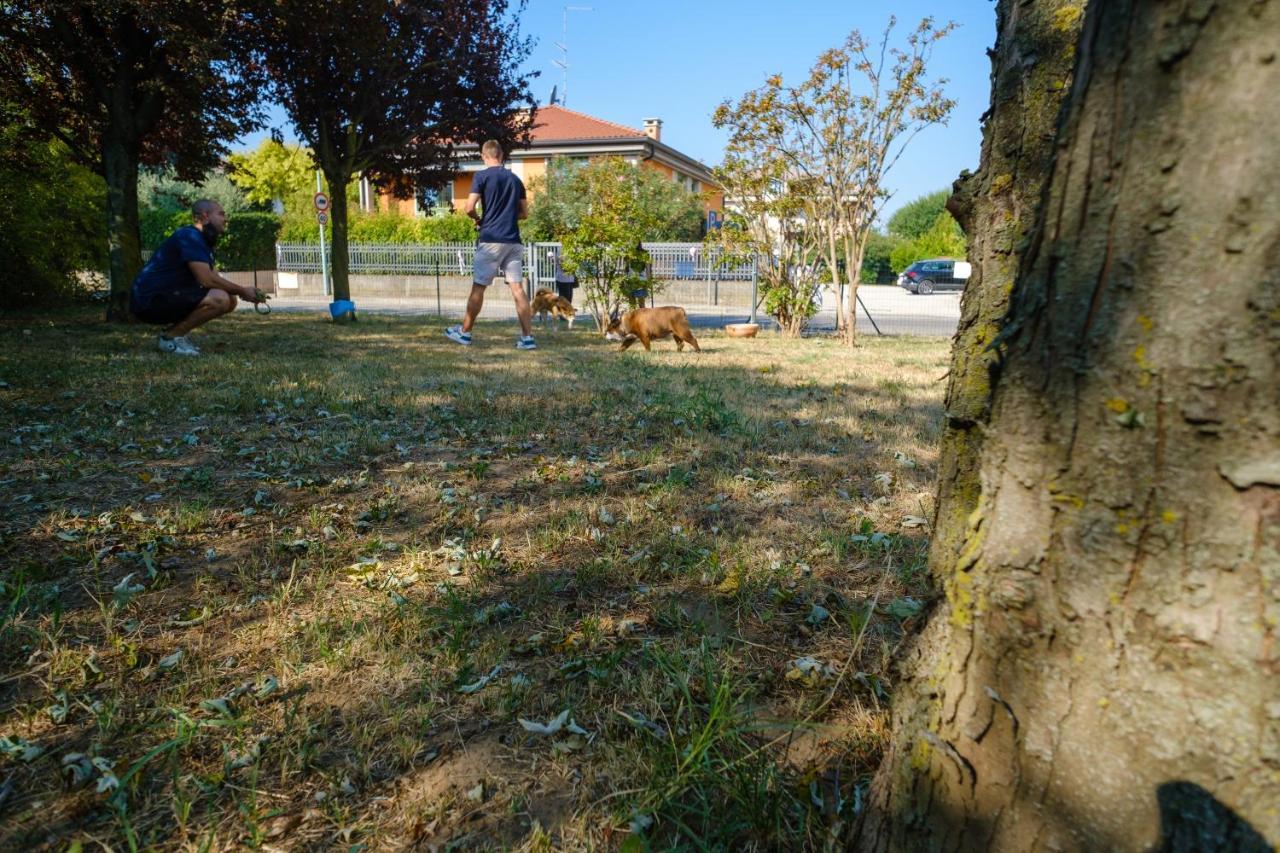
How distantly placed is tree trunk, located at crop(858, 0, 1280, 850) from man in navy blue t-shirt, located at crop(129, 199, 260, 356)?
7985 mm

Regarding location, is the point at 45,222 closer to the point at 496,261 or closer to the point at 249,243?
the point at 496,261

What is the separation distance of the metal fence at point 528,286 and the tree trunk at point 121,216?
724 cm

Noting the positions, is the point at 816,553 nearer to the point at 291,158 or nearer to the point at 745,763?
the point at 745,763

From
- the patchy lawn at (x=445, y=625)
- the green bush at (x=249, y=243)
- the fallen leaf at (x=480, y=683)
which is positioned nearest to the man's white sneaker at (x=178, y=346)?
the patchy lawn at (x=445, y=625)

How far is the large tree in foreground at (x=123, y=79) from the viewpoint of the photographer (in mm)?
9539

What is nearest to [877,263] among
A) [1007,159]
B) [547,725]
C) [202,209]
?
[202,209]

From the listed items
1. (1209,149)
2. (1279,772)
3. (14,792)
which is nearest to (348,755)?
(14,792)

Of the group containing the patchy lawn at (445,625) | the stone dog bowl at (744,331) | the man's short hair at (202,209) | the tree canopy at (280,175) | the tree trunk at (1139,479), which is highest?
the tree canopy at (280,175)

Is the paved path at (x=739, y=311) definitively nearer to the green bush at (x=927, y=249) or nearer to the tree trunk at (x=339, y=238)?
the tree trunk at (x=339, y=238)

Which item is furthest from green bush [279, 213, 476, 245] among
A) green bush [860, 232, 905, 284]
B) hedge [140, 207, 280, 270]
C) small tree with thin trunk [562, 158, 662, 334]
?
green bush [860, 232, 905, 284]

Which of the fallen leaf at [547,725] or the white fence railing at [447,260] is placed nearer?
the fallen leaf at [547,725]

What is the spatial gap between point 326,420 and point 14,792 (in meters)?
3.54

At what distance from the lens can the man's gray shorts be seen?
9391 millimetres

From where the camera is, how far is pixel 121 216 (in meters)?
11.2
